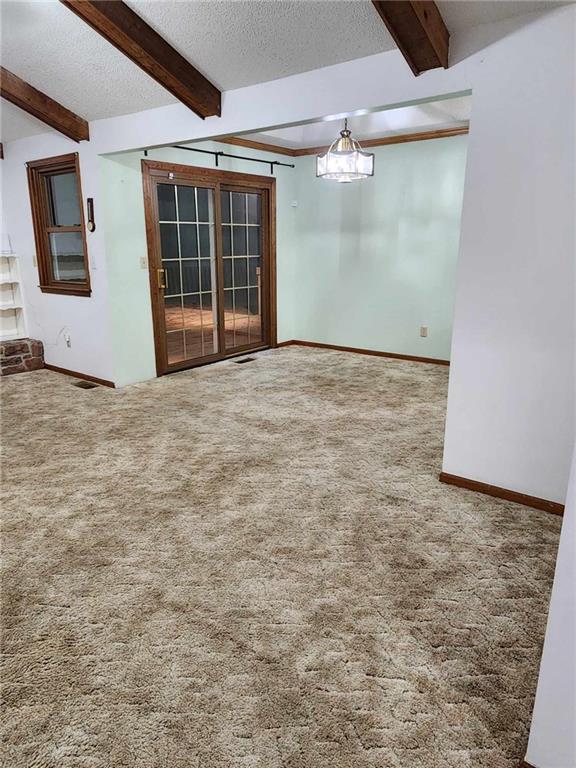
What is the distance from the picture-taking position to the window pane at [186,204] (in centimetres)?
539

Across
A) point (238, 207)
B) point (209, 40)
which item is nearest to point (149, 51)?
point (209, 40)

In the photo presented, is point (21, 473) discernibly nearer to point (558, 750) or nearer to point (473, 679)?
point (473, 679)

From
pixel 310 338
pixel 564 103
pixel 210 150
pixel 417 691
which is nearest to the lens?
pixel 417 691

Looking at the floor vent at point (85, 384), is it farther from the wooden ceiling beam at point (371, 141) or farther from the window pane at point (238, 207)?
the wooden ceiling beam at point (371, 141)

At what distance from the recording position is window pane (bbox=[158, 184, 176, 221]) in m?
5.21

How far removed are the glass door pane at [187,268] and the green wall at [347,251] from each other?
29 centimetres

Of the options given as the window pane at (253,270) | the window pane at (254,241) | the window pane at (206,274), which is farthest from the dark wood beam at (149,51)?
the window pane at (253,270)

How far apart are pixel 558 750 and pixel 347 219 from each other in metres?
5.85

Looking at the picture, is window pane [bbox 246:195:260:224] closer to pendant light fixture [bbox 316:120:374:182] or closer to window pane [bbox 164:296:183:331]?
window pane [bbox 164:296:183:331]

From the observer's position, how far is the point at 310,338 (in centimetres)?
705

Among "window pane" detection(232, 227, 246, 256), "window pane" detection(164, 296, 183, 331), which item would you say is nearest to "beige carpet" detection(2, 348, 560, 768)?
"window pane" detection(164, 296, 183, 331)

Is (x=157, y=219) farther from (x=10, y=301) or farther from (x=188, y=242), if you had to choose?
(x=10, y=301)

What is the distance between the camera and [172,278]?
5.44 m

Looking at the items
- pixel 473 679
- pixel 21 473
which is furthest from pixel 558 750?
pixel 21 473
